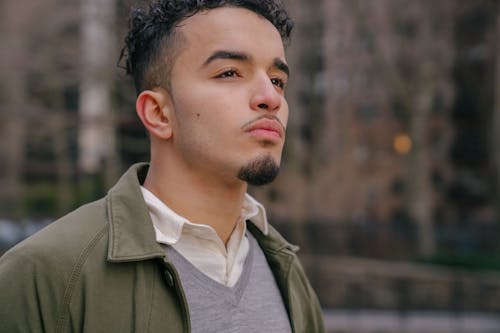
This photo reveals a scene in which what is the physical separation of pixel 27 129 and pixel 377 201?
2693 centimetres

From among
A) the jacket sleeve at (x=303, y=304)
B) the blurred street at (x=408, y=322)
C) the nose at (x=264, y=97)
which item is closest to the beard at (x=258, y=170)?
the nose at (x=264, y=97)

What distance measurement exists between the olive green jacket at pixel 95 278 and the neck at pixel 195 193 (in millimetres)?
132

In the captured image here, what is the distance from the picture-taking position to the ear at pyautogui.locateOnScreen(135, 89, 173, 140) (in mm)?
2367

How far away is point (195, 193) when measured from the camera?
7.74 feet

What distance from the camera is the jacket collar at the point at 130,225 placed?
6.77 feet

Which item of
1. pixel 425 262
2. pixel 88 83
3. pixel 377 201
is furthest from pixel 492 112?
pixel 377 201

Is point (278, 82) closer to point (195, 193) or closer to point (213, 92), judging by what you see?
point (213, 92)

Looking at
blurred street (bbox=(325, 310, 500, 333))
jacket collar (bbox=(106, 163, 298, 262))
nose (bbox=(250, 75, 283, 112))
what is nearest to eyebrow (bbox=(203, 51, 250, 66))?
nose (bbox=(250, 75, 283, 112))

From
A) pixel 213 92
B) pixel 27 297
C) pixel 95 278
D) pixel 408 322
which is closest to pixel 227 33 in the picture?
pixel 213 92

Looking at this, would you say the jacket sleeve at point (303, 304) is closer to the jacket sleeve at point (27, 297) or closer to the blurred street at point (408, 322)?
the jacket sleeve at point (27, 297)

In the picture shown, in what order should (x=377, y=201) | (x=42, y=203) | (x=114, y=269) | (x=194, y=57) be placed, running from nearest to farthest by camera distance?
(x=114, y=269) < (x=194, y=57) < (x=42, y=203) < (x=377, y=201)

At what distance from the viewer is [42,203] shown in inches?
1455

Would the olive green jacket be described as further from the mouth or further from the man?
the mouth

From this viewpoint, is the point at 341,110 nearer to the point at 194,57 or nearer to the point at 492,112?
the point at 492,112
